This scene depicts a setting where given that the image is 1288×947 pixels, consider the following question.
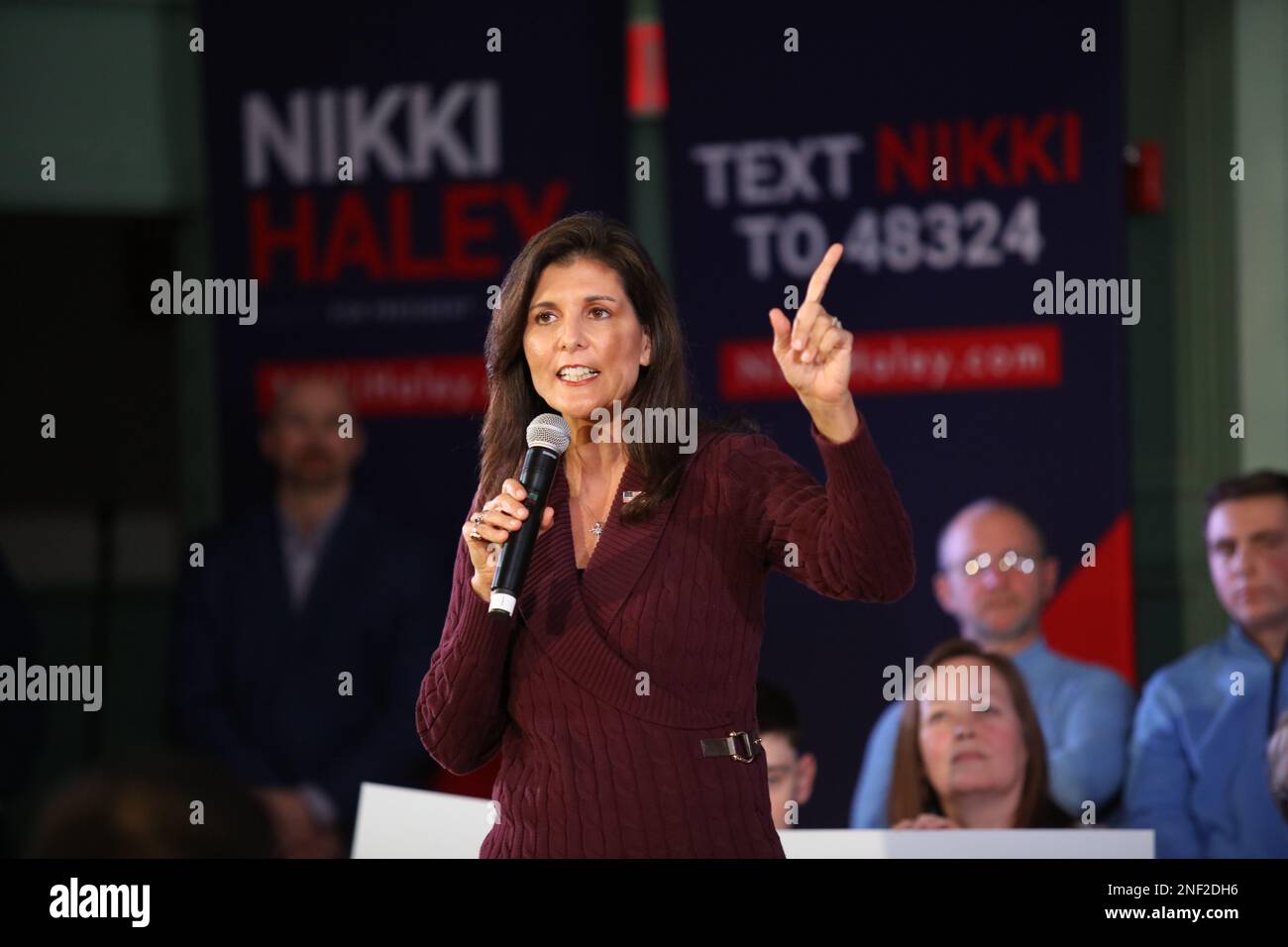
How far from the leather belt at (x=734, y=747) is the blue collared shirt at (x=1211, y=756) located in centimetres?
241

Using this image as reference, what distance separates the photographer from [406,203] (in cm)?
512

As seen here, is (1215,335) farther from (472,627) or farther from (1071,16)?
(472,627)

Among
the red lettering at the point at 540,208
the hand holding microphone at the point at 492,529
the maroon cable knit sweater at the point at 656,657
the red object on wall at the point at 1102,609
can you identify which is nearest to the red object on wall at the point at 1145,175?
the red object on wall at the point at 1102,609

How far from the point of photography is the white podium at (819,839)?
3217 mm

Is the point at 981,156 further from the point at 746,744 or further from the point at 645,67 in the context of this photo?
the point at 746,744

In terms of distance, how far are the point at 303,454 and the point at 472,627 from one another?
10.1 ft

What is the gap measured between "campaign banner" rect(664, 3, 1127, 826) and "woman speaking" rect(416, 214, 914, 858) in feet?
8.63

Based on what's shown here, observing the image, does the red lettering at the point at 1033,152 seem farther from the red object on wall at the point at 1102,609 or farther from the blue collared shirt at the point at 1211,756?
the blue collared shirt at the point at 1211,756

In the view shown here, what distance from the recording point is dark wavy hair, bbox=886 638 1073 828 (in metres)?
4.16

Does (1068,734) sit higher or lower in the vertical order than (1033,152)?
lower

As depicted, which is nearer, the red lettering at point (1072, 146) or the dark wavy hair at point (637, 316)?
the dark wavy hair at point (637, 316)

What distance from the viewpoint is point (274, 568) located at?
4.94m

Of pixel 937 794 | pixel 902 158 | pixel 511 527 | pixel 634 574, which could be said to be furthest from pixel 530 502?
pixel 902 158

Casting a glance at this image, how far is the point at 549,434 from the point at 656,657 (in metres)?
0.31
